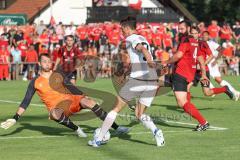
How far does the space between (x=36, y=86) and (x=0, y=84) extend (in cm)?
1649

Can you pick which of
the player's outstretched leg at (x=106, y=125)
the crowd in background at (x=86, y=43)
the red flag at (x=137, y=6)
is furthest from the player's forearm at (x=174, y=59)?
the red flag at (x=137, y=6)

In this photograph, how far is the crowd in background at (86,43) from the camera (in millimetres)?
31844

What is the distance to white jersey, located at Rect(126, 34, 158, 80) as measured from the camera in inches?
449

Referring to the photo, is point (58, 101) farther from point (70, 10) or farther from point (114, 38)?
point (70, 10)

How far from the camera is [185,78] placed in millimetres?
13359

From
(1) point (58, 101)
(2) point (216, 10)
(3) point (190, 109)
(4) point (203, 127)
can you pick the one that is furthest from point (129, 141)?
(2) point (216, 10)

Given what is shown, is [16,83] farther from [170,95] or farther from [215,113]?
[215,113]

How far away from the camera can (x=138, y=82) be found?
1188 centimetres

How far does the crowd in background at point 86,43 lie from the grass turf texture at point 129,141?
14.3 metres

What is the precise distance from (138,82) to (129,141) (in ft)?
3.66

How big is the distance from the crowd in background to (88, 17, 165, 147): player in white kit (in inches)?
726

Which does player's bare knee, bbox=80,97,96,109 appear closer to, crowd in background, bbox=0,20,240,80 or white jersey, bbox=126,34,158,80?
white jersey, bbox=126,34,158,80

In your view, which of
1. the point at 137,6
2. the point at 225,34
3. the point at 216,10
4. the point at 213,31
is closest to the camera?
the point at 225,34

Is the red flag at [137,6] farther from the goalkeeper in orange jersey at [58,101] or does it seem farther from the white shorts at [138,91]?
the white shorts at [138,91]
